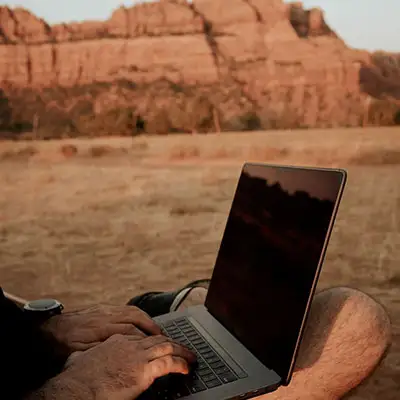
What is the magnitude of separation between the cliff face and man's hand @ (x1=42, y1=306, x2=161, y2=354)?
15370mm

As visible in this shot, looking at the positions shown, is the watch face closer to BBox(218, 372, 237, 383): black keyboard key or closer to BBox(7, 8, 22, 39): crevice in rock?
BBox(218, 372, 237, 383): black keyboard key

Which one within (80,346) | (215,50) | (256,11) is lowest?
(80,346)

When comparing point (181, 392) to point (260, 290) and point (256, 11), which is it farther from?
point (256, 11)

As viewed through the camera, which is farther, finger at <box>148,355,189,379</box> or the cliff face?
the cliff face

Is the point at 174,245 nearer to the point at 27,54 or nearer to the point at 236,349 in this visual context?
the point at 236,349

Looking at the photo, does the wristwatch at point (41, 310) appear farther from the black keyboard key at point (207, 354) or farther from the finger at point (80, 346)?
the black keyboard key at point (207, 354)

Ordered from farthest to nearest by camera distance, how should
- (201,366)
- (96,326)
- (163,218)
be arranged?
(163,218)
(96,326)
(201,366)

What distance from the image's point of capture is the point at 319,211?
2.31ft

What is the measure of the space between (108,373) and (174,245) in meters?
2.15

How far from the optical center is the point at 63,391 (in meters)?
0.64

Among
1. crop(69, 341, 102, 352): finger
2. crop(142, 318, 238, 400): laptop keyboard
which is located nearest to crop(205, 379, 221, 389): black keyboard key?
crop(142, 318, 238, 400): laptop keyboard

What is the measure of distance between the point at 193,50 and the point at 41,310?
28.3 m

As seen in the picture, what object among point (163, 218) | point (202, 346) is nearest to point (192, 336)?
point (202, 346)

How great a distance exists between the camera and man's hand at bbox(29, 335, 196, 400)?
2.09 ft
